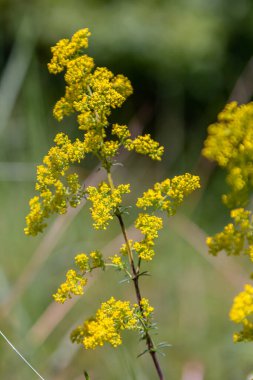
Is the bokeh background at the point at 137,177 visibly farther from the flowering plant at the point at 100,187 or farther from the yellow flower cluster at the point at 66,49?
the yellow flower cluster at the point at 66,49

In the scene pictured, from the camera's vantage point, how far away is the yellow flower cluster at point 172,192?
1.40 metres

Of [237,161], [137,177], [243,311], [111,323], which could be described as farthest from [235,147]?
[137,177]

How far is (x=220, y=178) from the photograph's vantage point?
493 cm

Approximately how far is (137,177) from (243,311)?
3569 mm

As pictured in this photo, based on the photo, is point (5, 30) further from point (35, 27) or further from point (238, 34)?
point (238, 34)

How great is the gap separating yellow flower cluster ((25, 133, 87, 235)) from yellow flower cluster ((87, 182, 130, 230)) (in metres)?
0.04

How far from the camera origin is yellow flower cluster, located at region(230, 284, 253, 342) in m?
1.20

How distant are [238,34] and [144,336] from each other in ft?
15.5

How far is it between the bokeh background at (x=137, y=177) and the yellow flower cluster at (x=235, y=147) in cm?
70

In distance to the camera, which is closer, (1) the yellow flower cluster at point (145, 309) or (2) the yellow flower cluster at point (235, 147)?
(2) the yellow flower cluster at point (235, 147)

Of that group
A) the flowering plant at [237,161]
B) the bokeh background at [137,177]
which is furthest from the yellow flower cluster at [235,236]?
the bokeh background at [137,177]

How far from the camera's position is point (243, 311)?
1.22 meters

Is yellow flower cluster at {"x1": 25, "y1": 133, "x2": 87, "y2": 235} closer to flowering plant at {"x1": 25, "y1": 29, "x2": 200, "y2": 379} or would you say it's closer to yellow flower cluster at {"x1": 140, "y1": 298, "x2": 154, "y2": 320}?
flowering plant at {"x1": 25, "y1": 29, "x2": 200, "y2": 379}

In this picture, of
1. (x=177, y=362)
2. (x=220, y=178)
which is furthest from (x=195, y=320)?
(x=220, y=178)
